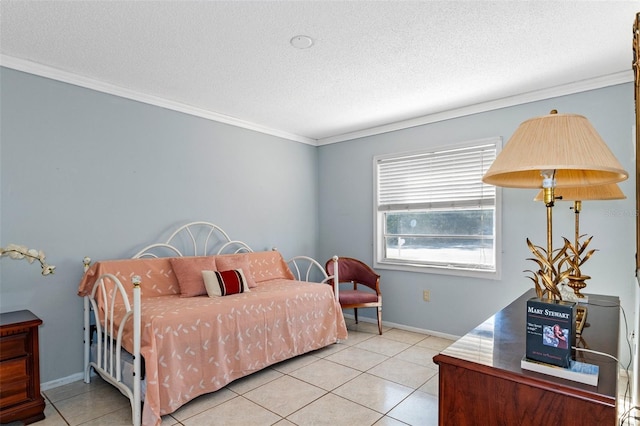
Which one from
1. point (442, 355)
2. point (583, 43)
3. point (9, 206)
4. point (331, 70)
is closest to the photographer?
point (442, 355)

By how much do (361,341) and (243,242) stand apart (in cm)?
166

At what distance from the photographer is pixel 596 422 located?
918 millimetres

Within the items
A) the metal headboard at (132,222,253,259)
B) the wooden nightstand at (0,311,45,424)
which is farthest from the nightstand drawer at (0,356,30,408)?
the metal headboard at (132,222,253,259)

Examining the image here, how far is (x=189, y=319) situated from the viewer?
2.38 m

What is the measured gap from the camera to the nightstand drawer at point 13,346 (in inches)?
82.6

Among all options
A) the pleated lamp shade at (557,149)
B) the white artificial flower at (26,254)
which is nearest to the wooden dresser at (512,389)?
the pleated lamp shade at (557,149)

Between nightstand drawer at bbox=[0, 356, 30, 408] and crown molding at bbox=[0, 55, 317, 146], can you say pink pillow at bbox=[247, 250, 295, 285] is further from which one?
nightstand drawer at bbox=[0, 356, 30, 408]

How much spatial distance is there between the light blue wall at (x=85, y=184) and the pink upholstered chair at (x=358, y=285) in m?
1.22

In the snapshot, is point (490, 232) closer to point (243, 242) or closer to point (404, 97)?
point (404, 97)

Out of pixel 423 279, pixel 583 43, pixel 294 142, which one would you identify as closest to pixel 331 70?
pixel 583 43

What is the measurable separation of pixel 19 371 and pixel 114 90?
2167 millimetres

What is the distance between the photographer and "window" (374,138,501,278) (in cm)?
351

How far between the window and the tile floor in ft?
3.50

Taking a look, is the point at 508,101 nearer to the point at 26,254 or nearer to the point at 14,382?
the point at 26,254
